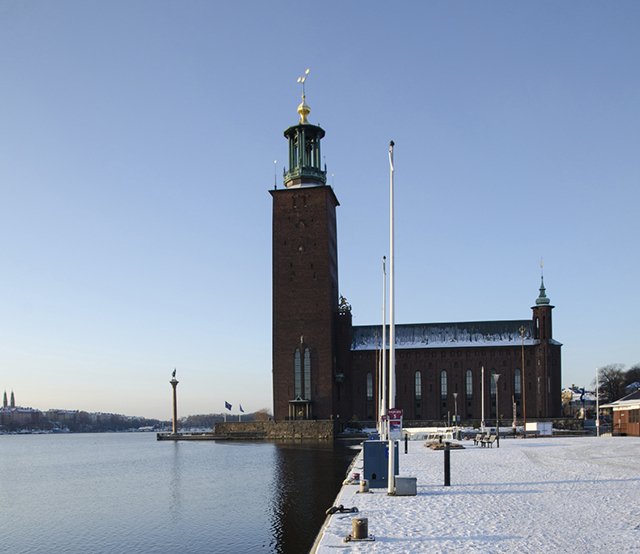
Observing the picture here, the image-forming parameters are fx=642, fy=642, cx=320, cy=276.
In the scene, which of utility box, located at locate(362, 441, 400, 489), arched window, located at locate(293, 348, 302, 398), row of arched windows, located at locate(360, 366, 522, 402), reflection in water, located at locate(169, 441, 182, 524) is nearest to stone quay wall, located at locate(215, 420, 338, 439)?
arched window, located at locate(293, 348, 302, 398)

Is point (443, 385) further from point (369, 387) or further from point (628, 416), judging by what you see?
point (628, 416)

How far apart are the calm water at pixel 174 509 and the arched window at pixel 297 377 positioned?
44.7 m

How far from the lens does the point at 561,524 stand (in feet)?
47.5

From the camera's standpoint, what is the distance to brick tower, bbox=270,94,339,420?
86.8 metres

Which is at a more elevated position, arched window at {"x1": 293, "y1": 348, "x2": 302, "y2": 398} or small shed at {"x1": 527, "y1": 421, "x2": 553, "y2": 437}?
arched window at {"x1": 293, "y1": 348, "x2": 302, "y2": 398}

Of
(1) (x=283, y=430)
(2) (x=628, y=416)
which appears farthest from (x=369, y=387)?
(2) (x=628, y=416)

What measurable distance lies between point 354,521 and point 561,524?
485cm

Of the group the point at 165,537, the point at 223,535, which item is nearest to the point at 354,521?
the point at 223,535

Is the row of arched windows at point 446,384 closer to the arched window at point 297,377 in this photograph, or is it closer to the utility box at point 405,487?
the arched window at point 297,377

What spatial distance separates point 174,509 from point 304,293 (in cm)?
6514

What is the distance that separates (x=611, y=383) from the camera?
13200 cm

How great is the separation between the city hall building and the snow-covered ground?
202 ft

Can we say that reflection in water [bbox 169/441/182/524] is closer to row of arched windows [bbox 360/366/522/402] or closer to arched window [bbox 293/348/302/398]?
arched window [bbox 293/348/302/398]

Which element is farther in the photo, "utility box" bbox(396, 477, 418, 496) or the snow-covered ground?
"utility box" bbox(396, 477, 418, 496)
